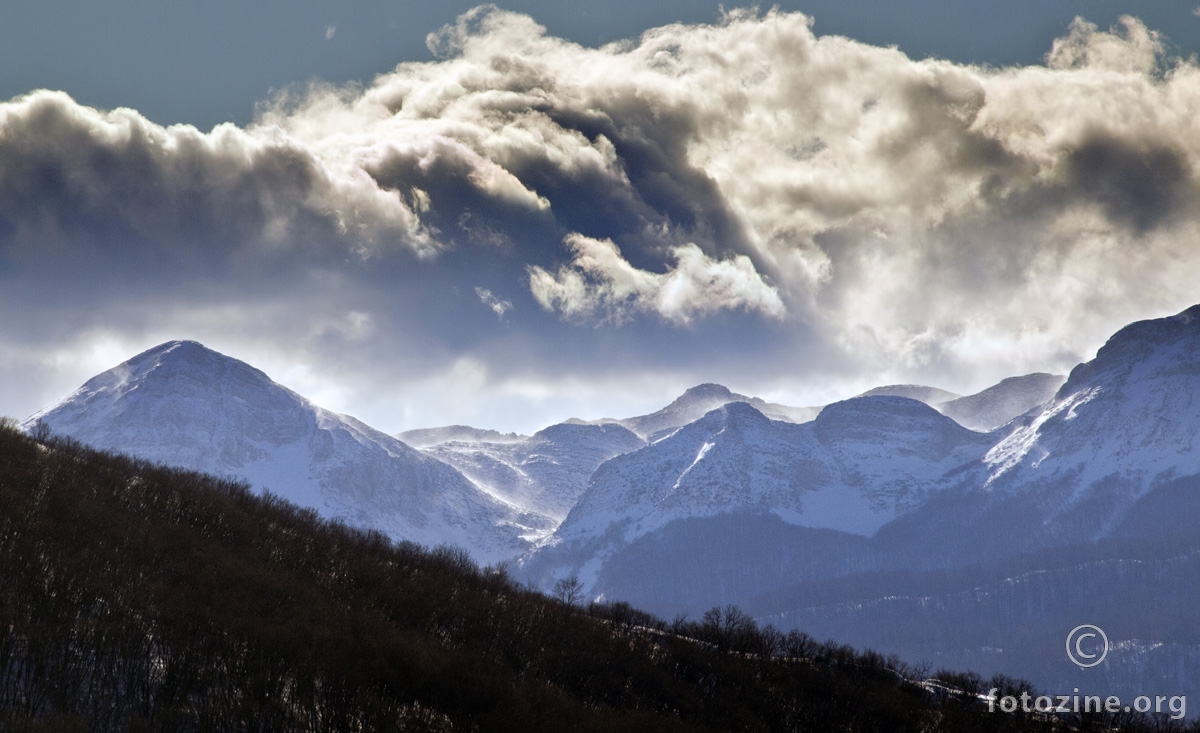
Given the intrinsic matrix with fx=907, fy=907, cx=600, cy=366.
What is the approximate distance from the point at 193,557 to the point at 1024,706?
5266 centimetres

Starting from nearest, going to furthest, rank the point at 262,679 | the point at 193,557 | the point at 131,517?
1. the point at 262,679
2. the point at 193,557
3. the point at 131,517

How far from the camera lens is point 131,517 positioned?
177ft

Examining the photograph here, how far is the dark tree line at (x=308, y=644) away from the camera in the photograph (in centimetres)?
3425

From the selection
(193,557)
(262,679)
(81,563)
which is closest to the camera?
(262,679)

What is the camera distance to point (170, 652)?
36719 millimetres

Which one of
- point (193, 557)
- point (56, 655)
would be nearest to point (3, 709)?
point (56, 655)

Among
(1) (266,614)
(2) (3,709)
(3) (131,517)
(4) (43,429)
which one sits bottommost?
(2) (3,709)

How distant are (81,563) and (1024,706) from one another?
56.5 metres

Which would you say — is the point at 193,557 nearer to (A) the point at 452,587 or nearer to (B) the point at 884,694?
(A) the point at 452,587

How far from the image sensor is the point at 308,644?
40719mm

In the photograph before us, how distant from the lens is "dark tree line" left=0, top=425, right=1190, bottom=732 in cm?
3425

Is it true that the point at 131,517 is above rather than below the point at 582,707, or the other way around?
above

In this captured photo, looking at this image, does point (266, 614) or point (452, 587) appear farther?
point (452, 587)

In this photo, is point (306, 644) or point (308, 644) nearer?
point (306, 644)
